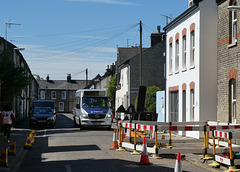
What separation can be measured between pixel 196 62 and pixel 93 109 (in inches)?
363

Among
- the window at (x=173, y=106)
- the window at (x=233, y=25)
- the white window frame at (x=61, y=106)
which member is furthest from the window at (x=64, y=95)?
the window at (x=233, y=25)

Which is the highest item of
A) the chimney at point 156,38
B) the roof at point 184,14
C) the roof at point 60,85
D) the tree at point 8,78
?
the chimney at point 156,38

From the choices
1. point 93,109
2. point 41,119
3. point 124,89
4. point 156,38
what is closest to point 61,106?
point 124,89

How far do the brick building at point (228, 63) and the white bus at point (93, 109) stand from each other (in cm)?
1088

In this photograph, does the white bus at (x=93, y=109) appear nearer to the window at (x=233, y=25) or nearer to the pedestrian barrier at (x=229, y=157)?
the window at (x=233, y=25)

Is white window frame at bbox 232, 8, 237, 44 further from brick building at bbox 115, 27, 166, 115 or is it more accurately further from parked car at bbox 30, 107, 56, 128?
brick building at bbox 115, 27, 166, 115

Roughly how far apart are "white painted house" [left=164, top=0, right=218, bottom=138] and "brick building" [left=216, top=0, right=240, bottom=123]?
1447 mm

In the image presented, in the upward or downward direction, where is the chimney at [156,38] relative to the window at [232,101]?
upward

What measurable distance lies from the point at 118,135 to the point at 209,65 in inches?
279

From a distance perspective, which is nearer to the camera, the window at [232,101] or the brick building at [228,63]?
the brick building at [228,63]

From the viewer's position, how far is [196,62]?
76.6ft

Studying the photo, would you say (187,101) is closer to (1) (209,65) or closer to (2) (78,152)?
(1) (209,65)

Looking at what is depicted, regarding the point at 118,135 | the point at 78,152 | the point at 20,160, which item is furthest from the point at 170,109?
A: the point at 20,160

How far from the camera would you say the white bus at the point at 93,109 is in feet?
98.1
